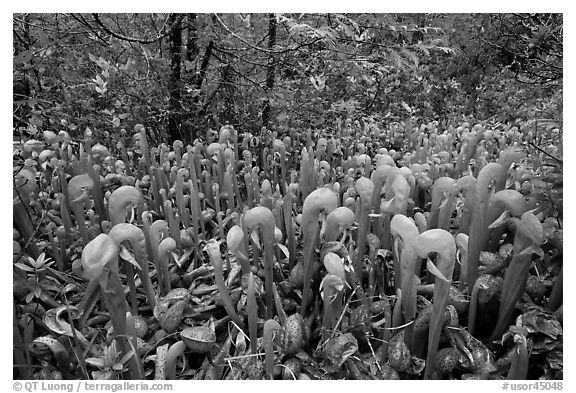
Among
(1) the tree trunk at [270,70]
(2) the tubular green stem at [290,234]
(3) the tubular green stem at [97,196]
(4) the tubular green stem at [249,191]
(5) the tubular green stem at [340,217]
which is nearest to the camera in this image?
(5) the tubular green stem at [340,217]

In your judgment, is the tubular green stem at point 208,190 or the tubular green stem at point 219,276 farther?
the tubular green stem at point 208,190

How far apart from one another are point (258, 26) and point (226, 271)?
1.30m

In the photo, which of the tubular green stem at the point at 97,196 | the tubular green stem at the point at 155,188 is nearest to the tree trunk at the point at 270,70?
the tubular green stem at the point at 155,188

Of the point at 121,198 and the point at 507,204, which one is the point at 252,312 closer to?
the point at 121,198

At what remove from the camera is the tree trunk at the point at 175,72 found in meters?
1.90

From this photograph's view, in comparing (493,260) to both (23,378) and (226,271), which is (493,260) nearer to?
(226,271)

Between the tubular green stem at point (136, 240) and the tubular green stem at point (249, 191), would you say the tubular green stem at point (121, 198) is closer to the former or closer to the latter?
the tubular green stem at point (136, 240)

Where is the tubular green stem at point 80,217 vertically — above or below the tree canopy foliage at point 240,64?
below

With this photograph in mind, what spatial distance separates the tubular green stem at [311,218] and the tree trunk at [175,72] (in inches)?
50.0

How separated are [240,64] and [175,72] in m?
0.34

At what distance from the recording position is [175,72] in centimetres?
197

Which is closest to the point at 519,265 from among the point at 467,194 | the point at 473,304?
the point at 473,304

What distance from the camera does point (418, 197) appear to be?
1448 mm

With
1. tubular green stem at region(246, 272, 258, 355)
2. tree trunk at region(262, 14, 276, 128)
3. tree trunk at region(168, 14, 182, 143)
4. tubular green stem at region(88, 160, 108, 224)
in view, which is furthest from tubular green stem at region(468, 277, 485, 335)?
tree trunk at region(168, 14, 182, 143)
